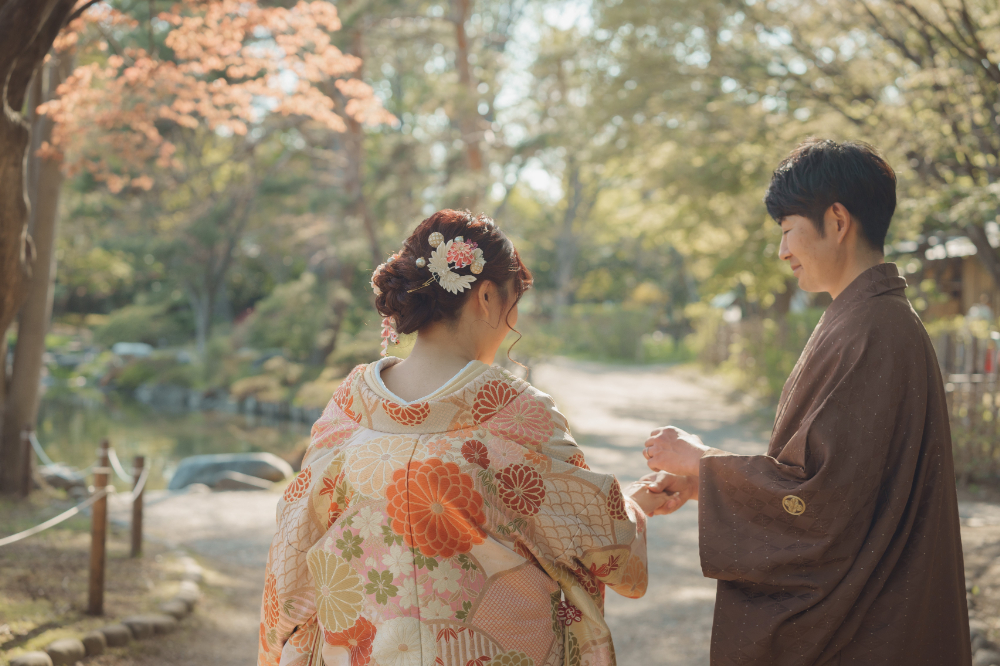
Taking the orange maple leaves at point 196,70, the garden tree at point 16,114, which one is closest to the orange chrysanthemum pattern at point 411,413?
the garden tree at point 16,114

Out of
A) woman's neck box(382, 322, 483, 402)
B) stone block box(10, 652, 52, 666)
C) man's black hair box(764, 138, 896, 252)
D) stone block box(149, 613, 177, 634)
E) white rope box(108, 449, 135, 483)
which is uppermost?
man's black hair box(764, 138, 896, 252)

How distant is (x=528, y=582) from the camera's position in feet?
5.68

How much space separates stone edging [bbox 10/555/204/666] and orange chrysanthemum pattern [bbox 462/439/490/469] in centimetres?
267

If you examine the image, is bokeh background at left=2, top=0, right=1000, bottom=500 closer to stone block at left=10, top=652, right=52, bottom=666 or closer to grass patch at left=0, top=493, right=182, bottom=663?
grass patch at left=0, top=493, right=182, bottom=663

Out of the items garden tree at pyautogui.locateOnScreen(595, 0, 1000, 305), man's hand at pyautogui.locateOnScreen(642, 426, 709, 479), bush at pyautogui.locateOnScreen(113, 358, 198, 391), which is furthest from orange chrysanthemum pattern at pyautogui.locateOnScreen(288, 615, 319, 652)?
bush at pyautogui.locateOnScreen(113, 358, 198, 391)

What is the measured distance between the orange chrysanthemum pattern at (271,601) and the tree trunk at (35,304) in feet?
18.7

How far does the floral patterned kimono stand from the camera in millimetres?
1659

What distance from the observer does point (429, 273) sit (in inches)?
71.3

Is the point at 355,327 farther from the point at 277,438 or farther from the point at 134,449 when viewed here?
the point at 134,449

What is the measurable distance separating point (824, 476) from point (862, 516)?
128mm

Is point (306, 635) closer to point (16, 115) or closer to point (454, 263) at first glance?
point (454, 263)

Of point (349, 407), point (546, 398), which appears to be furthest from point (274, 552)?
point (546, 398)

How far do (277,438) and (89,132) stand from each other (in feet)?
26.2

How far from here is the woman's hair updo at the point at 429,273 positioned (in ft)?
5.97
